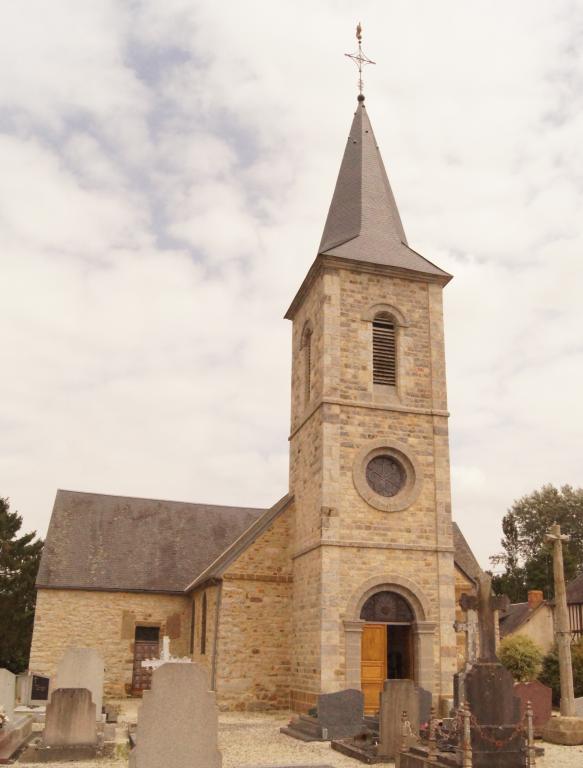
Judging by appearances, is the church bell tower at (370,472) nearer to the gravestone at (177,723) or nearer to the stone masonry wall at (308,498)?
the stone masonry wall at (308,498)

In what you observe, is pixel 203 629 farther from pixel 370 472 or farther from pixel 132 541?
pixel 370 472

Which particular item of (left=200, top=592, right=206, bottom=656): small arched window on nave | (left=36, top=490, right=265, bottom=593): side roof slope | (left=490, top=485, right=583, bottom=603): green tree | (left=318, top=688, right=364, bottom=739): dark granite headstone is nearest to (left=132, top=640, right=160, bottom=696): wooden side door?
(left=36, top=490, right=265, bottom=593): side roof slope

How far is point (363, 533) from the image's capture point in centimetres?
1788

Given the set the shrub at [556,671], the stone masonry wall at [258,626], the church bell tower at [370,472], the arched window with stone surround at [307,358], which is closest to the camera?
the church bell tower at [370,472]

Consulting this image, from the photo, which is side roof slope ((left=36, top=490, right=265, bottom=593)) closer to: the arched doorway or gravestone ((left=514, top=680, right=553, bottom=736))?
the arched doorway

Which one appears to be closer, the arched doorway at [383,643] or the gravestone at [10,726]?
the gravestone at [10,726]

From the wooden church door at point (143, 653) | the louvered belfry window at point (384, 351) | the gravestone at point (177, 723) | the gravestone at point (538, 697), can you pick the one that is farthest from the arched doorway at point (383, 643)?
the gravestone at point (177, 723)

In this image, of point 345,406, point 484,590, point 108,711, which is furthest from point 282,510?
point 484,590

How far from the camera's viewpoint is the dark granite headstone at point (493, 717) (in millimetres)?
9523

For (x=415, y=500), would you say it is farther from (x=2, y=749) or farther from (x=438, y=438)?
(x=2, y=749)

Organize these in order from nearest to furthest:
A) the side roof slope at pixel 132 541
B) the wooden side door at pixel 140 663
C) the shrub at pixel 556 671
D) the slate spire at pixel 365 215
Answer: the slate spire at pixel 365 215 < the shrub at pixel 556 671 < the wooden side door at pixel 140 663 < the side roof slope at pixel 132 541

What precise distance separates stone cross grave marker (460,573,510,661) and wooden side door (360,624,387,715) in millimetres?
6558

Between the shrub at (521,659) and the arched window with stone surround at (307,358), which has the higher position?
the arched window with stone surround at (307,358)

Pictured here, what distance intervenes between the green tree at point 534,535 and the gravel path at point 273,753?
35893 mm
